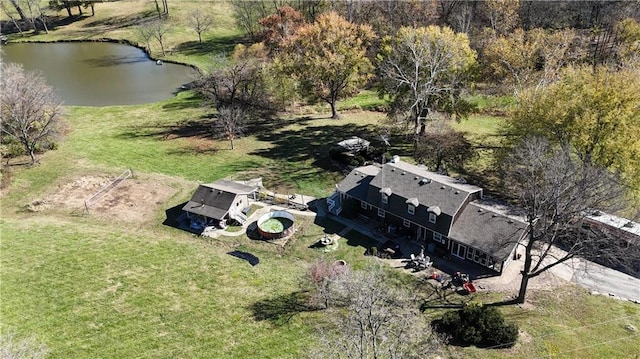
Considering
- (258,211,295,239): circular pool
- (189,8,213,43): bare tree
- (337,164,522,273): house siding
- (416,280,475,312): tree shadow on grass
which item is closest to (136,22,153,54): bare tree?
(189,8,213,43): bare tree

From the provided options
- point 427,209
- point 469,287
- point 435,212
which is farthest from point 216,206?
point 469,287

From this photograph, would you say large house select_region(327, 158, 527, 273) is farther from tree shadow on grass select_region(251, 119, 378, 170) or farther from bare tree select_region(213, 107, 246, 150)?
bare tree select_region(213, 107, 246, 150)

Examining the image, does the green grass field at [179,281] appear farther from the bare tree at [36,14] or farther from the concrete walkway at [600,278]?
the bare tree at [36,14]

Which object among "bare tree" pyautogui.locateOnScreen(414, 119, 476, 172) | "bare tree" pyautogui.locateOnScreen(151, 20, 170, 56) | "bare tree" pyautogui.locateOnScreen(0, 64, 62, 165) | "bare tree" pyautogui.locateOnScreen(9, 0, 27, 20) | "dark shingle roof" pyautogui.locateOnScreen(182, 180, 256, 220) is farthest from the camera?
"bare tree" pyautogui.locateOnScreen(9, 0, 27, 20)

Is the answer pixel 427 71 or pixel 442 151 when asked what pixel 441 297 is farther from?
pixel 427 71

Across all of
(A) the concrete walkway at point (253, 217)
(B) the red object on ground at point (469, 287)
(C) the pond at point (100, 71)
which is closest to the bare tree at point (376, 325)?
(B) the red object on ground at point (469, 287)

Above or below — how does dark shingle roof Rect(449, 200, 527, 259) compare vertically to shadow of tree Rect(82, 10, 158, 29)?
below

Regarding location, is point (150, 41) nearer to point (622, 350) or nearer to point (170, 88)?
point (170, 88)
